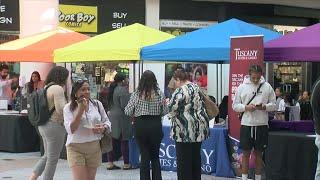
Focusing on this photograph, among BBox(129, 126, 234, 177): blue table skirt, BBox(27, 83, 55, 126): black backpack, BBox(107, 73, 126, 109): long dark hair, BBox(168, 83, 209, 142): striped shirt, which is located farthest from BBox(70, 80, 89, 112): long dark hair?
BBox(107, 73, 126, 109): long dark hair

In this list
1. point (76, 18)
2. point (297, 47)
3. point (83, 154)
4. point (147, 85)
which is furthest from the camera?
point (76, 18)

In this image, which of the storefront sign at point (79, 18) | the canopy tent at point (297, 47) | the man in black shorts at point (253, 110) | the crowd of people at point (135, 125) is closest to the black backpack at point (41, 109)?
the crowd of people at point (135, 125)

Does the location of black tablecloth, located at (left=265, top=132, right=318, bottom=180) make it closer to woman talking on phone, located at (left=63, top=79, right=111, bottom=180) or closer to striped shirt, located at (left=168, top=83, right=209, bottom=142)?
striped shirt, located at (left=168, top=83, right=209, bottom=142)

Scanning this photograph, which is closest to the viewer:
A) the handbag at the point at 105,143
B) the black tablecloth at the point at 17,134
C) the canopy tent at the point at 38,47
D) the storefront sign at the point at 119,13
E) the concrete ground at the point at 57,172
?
the handbag at the point at 105,143

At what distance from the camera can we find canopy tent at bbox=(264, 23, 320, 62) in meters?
9.12

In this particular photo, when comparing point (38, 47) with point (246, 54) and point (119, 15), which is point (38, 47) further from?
point (119, 15)

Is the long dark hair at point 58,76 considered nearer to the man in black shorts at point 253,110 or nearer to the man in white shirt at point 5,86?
the man in black shorts at point 253,110

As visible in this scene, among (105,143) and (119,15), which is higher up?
(119,15)

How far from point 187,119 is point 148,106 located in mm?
680

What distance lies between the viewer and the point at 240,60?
378 inches

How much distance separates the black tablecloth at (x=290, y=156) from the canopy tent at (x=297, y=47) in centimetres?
118

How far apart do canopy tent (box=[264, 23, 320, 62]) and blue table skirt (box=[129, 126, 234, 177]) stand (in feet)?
4.81

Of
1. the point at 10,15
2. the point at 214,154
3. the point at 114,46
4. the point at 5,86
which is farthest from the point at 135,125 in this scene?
the point at 10,15

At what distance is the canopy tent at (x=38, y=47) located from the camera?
43.4 feet
